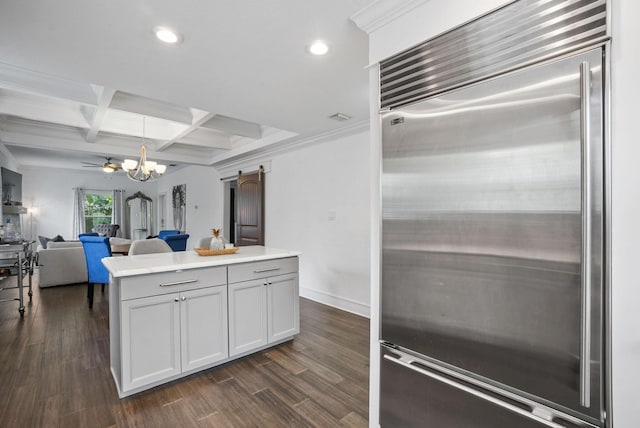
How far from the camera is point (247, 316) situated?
8.77 ft

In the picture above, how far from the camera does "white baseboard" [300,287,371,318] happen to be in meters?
3.86

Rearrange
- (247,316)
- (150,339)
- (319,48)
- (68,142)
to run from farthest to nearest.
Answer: (68,142)
(247,316)
(150,339)
(319,48)

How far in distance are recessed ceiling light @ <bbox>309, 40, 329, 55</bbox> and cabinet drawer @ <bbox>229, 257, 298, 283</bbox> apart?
178 centimetres

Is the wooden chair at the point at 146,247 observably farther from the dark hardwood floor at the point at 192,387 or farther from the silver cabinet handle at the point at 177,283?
the silver cabinet handle at the point at 177,283

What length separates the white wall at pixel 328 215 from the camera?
3873mm

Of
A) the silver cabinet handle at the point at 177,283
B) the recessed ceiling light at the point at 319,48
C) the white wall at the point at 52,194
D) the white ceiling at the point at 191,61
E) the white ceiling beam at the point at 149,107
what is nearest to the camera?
the white ceiling at the point at 191,61

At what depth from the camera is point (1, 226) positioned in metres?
4.98

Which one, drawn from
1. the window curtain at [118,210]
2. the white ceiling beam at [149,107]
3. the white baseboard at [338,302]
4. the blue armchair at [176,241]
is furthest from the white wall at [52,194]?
the white baseboard at [338,302]

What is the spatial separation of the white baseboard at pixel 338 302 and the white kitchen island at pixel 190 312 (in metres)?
1.19

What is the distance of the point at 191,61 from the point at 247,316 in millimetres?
2095

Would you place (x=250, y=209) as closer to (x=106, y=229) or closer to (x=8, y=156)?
(x=8, y=156)

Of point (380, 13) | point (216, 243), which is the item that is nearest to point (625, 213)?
point (380, 13)

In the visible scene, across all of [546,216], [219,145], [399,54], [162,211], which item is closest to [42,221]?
[162,211]

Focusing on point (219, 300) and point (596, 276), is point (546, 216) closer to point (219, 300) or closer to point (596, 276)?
point (596, 276)
